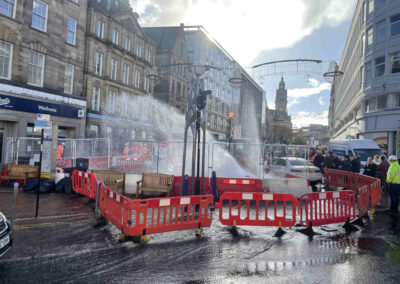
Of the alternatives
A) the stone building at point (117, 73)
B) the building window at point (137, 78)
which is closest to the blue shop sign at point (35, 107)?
the stone building at point (117, 73)

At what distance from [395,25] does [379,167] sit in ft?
69.3

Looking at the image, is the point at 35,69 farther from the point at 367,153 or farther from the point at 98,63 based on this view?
the point at 367,153

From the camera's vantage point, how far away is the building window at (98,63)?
89.7 feet

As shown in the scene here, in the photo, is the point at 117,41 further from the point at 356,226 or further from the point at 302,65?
the point at 356,226

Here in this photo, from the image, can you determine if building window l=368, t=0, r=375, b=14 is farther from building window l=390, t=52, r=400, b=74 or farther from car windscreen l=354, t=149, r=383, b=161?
car windscreen l=354, t=149, r=383, b=161

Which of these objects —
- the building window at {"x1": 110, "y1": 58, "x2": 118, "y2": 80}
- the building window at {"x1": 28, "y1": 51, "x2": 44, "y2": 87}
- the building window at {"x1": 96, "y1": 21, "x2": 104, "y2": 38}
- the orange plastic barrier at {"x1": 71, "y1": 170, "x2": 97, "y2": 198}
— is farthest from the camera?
the building window at {"x1": 110, "y1": 58, "x2": 118, "y2": 80}

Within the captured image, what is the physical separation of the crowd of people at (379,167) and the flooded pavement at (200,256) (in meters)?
3.20

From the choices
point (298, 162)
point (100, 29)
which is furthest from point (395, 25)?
point (100, 29)

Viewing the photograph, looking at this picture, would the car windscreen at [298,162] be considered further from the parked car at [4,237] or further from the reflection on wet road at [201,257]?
the parked car at [4,237]

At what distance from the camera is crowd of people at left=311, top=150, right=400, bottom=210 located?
9836 mm

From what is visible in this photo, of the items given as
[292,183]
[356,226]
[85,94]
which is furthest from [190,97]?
[85,94]

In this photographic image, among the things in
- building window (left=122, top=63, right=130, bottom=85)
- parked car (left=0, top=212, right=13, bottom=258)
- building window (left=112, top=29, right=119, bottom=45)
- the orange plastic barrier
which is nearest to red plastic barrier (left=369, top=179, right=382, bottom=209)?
the orange plastic barrier

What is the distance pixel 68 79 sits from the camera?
929 inches

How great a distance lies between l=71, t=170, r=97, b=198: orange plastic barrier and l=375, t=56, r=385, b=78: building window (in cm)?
2991
